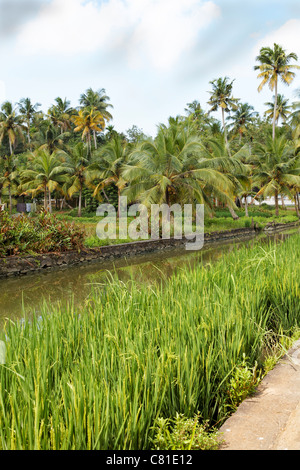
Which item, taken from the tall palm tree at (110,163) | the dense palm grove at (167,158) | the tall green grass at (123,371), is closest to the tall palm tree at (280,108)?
the dense palm grove at (167,158)

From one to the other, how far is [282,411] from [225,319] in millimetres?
745

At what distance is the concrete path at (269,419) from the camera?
157cm

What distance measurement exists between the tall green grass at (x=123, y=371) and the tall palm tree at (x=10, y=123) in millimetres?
34370

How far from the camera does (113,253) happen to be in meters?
11.4

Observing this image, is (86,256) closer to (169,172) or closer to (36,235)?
(36,235)

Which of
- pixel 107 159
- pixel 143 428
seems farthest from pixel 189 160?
pixel 143 428

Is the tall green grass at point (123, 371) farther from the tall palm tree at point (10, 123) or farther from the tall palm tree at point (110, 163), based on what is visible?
the tall palm tree at point (10, 123)

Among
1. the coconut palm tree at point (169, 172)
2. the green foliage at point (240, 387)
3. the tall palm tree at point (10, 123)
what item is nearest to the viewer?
the green foliage at point (240, 387)

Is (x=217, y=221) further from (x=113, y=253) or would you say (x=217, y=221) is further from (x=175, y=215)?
(x=113, y=253)

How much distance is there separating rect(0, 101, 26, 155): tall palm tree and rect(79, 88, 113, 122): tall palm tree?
233 inches

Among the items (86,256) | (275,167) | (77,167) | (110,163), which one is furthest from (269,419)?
(77,167)

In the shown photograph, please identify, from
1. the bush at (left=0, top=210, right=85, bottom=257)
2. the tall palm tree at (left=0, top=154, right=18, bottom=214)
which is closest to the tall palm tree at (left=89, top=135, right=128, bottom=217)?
the tall palm tree at (left=0, top=154, right=18, bottom=214)

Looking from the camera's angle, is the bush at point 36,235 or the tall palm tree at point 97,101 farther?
the tall palm tree at point 97,101

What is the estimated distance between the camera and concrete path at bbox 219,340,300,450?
1.57m
